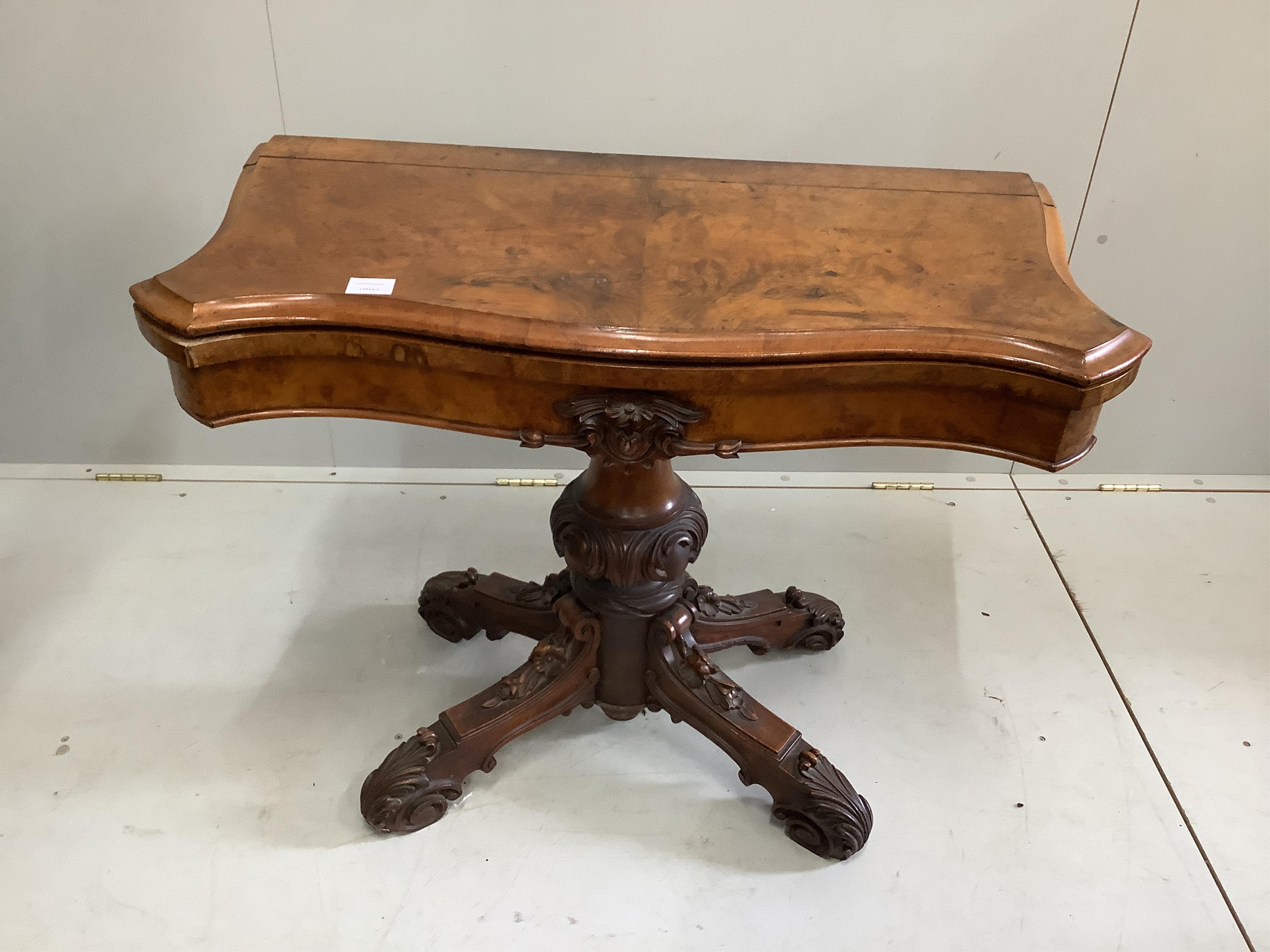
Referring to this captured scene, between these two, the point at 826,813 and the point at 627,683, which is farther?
the point at 627,683

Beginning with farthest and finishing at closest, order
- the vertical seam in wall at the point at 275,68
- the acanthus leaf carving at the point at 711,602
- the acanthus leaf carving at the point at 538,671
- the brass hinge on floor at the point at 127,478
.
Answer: the brass hinge on floor at the point at 127,478 → the vertical seam in wall at the point at 275,68 → the acanthus leaf carving at the point at 711,602 → the acanthus leaf carving at the point at 538,671

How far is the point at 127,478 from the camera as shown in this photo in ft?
6.25

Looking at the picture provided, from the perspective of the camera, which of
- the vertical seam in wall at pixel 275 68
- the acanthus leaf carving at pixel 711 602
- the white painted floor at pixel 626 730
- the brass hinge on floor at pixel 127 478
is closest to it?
the white painted floor at pixel 626 730

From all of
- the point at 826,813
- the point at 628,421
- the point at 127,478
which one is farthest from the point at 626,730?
the point at 127,478

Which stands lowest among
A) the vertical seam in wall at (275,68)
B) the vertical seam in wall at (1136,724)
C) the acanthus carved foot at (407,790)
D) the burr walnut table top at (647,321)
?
the vertical seam in wall at (1136,724)

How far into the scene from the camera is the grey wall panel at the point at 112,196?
155 centimetres

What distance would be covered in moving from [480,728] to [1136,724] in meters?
0.98

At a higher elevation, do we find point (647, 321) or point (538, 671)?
point (647, 321)

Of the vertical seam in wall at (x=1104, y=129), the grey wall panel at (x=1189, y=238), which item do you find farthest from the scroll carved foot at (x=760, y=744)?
the grey wall panel at (x=1189, y=238)

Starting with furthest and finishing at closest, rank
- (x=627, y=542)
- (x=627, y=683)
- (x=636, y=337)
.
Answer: (x=627, y=683), (x=627, y=542), (x=636, y=337)

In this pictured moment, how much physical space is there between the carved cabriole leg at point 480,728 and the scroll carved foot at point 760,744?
0.10 m

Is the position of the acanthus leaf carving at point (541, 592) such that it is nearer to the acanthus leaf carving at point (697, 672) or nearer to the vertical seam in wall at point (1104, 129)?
the acanthus leaf carving at point (697, 672)

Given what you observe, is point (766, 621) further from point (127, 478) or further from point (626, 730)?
point (127, 478)

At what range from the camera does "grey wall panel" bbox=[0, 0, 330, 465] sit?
155 cm
